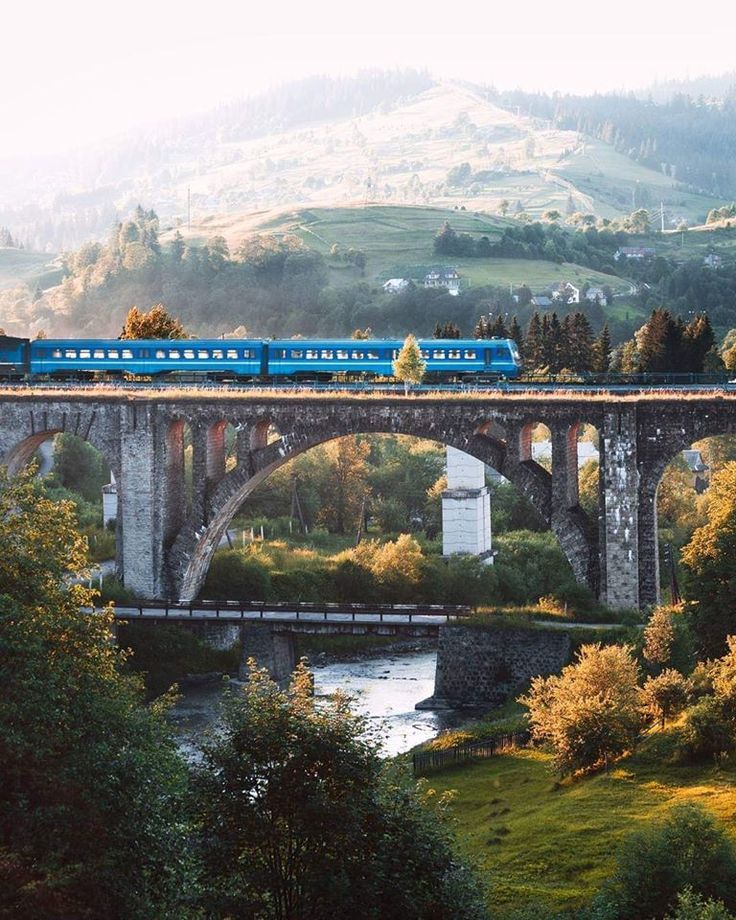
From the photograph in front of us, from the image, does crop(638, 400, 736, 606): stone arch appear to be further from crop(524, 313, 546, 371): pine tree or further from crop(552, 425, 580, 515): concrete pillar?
crop(524, 313, 546, 371): pine tree

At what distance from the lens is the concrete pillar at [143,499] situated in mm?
85500

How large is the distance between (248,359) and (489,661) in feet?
89.8

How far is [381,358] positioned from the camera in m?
93.1

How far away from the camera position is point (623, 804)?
53.7 m

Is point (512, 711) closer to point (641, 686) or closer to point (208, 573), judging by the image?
point (641, 686)

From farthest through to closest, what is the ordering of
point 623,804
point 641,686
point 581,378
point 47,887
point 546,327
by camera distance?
1. point 546,327
2. point 581,378
3. point 641,686
4. point 623,804
5. point 47,887

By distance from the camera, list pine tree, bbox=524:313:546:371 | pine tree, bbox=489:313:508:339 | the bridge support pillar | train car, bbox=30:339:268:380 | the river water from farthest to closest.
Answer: pine tree, bbox=489:313:508:339 → pine tree, bbox=524:313:546:371 → train car, bbox=30:339:268:380 → the bridge support pillar → the river water

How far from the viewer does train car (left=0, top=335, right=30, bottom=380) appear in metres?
99.4

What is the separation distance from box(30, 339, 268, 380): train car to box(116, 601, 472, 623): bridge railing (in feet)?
53.4

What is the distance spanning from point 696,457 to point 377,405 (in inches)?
2068

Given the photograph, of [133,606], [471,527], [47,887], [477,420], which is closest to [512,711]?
[477,420]

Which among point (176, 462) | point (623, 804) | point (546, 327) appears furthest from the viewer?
point (546, 327)

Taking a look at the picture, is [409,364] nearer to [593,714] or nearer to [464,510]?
[464,510]

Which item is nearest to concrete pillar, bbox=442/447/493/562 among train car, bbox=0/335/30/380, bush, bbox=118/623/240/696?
bush, bbox=118/623/240/696
